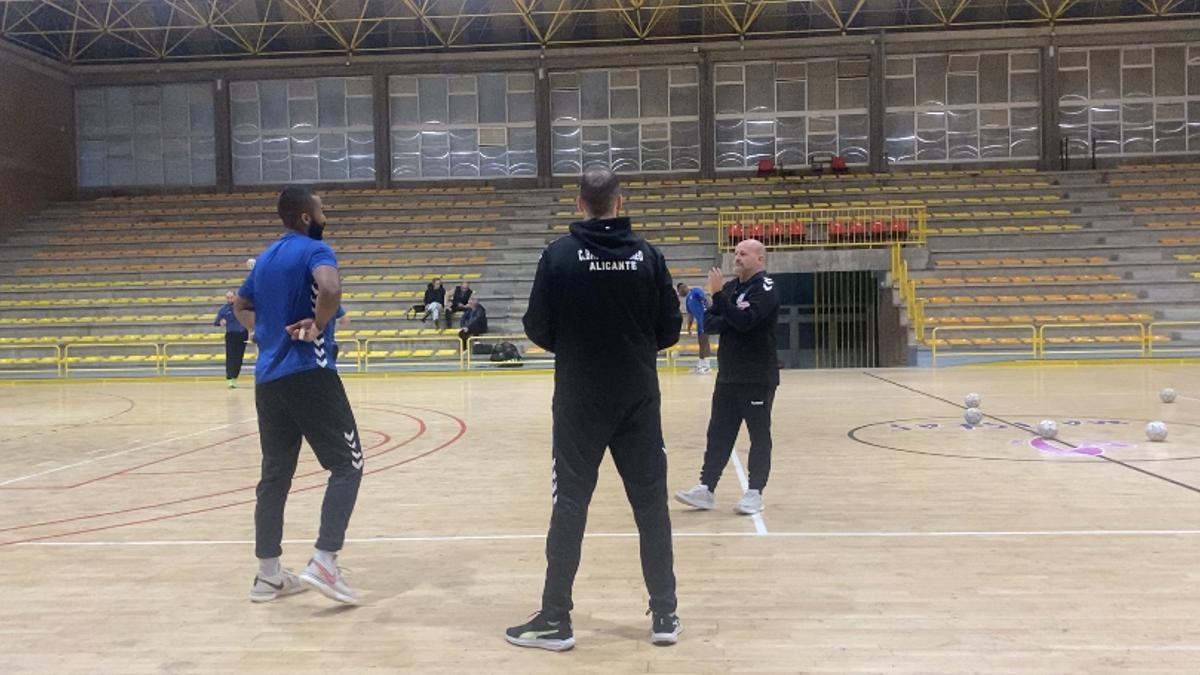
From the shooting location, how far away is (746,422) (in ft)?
21.7

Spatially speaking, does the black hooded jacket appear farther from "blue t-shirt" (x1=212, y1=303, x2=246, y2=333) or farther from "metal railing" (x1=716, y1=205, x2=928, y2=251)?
"metal railing" (x1=716, y1=205, x2=928, y2=251)

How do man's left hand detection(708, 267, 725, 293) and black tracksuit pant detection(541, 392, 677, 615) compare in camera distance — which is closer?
black tracksuit pant detection(541, 392, 677, 615)

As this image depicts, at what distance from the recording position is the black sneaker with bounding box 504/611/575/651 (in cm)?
409

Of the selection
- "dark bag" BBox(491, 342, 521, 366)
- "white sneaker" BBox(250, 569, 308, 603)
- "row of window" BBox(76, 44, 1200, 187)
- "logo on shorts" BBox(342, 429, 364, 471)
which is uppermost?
"row of window" BBox(76, 44, 1200, 187)

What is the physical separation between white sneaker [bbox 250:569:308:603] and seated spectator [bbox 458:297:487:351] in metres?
18.2

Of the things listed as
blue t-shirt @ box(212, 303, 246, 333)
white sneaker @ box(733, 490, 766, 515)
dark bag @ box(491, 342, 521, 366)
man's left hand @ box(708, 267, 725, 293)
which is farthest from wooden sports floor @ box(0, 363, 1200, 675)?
Answer: dark bag @ box(491, 342, 521, 366)

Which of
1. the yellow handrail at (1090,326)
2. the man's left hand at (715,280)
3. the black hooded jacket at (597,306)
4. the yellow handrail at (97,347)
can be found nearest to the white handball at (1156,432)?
the man's left hand at (715,280)

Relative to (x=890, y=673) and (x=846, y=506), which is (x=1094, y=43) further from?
(x=890, y=673)

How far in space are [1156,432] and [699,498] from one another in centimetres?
537

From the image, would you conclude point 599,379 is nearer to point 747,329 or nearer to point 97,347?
point 747,329

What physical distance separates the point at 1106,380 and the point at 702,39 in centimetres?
1976

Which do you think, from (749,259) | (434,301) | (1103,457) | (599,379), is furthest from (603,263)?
(434,301)

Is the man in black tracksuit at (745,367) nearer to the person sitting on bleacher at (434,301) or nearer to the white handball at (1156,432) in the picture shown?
the white handball at (1156,432)

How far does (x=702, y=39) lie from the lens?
32.8 meters
